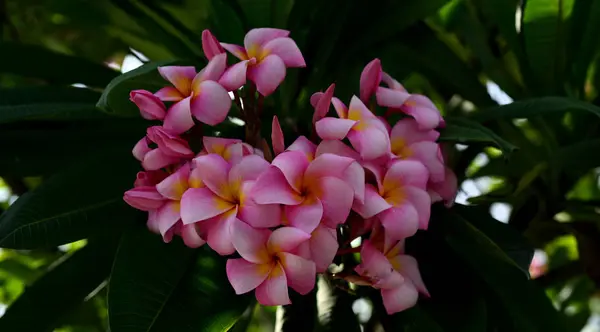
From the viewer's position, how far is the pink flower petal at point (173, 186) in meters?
0.54

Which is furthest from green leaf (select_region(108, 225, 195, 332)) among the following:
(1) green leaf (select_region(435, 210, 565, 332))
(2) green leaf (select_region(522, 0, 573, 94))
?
(2) green leaf (select_region(522, 0, 573, 94))

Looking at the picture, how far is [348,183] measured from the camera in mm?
512

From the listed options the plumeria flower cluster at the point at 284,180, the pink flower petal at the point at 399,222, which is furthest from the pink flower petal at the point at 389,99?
the pink flower petal at the point at 399,222

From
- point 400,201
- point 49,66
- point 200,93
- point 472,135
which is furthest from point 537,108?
point 49,66

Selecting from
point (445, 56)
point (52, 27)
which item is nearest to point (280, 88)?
point (445, 56)

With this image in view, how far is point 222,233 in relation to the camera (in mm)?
507

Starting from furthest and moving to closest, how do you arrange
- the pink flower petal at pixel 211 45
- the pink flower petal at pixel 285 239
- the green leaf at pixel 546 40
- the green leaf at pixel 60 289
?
the green leaf at pixel 546 40 < the green leaf at pixel 60 289 < the pink flower petal at pixel 211 45 < the pink flower petal at pixel 285 239

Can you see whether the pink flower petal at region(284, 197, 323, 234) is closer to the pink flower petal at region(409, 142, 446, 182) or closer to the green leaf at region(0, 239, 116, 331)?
the pink flower petal at region(409, 142, 446, 182)

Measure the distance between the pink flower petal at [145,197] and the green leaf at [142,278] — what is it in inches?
2.5

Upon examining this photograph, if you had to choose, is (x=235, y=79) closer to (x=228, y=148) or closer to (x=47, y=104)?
(x=228, y=148)

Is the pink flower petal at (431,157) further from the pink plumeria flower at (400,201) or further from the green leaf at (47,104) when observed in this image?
the green leaf at (47,104)

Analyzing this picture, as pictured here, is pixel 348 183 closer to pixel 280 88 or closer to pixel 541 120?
pixel 280 88

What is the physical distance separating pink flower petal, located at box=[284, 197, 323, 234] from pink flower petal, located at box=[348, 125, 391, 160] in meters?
0.06

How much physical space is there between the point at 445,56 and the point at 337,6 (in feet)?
0.53
